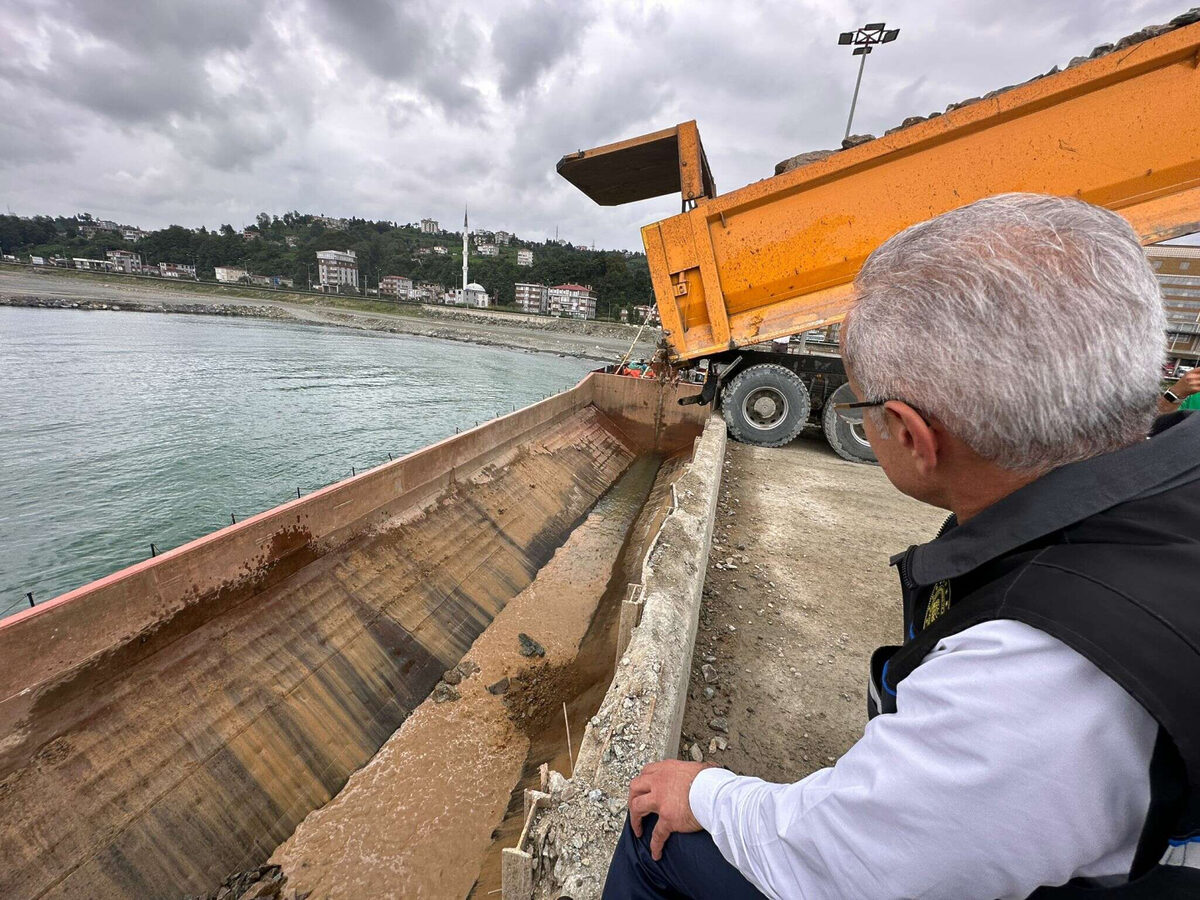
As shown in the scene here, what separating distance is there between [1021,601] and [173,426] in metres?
16.7

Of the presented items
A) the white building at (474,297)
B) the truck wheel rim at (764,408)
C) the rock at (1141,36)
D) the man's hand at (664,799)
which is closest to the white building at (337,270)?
the white building at (474,297)

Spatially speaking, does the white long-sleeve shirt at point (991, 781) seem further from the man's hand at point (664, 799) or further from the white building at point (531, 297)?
the white building at point (531, 297)

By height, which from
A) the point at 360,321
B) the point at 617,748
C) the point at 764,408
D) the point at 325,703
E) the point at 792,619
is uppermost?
the point at 360,321

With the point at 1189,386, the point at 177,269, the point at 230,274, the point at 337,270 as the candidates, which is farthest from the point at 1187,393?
the point at 177,269

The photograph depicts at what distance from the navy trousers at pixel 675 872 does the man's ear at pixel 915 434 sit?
85 cm

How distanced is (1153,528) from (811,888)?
0.67 m

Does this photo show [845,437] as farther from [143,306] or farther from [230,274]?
[230,274]

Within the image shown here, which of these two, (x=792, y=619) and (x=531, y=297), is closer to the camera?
(x=792, y=619)

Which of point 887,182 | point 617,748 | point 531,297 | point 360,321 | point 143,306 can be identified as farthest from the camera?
point 531,297

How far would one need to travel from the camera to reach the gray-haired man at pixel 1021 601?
1.83 ft

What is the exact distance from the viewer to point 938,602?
89 cm

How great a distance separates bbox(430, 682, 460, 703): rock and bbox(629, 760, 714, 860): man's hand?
3.58 m

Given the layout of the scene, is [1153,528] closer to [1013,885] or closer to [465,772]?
[1013,885]

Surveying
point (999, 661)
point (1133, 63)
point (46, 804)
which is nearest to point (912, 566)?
point (999, 661)
